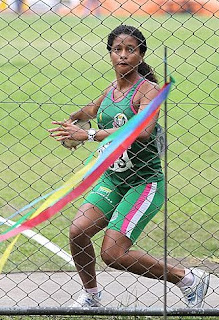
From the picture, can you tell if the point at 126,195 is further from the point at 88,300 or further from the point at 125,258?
the point at 88,300

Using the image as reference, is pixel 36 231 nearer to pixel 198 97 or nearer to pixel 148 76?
pixel 148 76

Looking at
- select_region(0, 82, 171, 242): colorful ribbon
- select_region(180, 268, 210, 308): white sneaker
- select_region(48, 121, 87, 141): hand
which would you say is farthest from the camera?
select_region(180, 268, 210, 308): white sneaker

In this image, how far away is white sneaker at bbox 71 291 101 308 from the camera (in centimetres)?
567

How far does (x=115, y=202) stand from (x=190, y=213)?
2.67 m

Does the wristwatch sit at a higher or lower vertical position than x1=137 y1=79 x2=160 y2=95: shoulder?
lower

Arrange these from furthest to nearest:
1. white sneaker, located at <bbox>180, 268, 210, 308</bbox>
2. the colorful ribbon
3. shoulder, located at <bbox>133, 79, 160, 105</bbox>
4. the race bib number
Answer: white sneaker, located at <bbox>180, 268, 210, 308</bbox>
the race bib number
shoulder, located at <bbox>133, 79, 160, 105</bbox>
the colorful ribbon

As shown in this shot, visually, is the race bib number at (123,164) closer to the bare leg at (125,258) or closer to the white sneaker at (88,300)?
the bare leg at (125,258)

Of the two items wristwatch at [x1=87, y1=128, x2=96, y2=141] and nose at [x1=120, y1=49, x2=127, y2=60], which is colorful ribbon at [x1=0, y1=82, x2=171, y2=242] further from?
nose at [x1=120, y1=49, x2=127, y2=60]

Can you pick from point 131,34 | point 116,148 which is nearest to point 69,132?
point 131,34

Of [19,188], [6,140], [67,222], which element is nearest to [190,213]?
[67,222]

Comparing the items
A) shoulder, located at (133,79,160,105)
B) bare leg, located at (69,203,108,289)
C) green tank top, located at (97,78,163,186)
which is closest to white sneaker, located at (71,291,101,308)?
bare leg, located at (69,203,108,289)

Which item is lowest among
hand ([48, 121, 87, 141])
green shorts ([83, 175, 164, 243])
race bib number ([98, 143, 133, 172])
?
green shorts ([83, 175, 164, 243])

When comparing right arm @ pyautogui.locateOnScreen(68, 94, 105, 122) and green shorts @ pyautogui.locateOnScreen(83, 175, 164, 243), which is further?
right arm @ pyautogui.locateOnScreen(68, 94, 105, 122)

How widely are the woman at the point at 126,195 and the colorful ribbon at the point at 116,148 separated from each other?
1.01m
